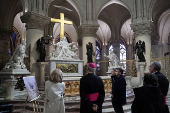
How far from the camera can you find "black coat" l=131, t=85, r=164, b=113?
2.37 metres

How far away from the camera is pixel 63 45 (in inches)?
412

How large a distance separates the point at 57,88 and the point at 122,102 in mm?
1624

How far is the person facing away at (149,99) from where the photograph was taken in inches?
93.2

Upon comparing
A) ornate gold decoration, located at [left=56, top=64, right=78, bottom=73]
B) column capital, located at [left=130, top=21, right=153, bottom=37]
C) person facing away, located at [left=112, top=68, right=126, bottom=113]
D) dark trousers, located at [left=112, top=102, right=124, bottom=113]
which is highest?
column capital, located at [left=130, top=21, right=153, bottom=37]

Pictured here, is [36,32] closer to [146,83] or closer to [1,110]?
[1,110]

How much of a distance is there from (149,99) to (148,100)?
0.07 ft

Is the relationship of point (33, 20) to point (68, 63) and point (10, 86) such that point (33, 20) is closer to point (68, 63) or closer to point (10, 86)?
point (68, 63)

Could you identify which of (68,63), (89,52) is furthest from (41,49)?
(89,52)

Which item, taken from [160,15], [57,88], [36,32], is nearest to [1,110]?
[57,88]

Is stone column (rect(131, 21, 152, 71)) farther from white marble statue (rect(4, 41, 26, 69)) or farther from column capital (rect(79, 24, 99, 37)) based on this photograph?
white marble statue (rect(4, 41, 26, 69))

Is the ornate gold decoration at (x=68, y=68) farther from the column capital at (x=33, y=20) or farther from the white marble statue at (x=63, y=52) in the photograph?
the column capital at (x=33, y=20)

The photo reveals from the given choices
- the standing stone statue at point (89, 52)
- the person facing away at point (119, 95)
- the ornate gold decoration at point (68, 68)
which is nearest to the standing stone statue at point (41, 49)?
the ornate gold decoration at point (68, 68)

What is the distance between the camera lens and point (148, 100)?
2.38 metres

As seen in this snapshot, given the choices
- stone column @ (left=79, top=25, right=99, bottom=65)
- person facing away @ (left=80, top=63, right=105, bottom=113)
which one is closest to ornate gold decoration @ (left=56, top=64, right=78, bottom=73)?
stone column @ (left=79, top=25, right=99, bottom=65)
